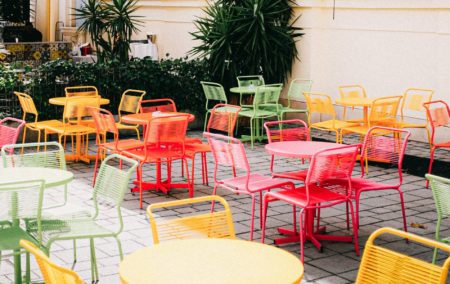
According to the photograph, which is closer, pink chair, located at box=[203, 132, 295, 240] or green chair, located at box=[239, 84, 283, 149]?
pink chair, located at box=[203, 132, 295, 240]

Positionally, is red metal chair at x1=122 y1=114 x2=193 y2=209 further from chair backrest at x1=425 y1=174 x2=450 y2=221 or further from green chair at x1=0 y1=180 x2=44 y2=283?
chair backrest at x1=425 y1=174 x2=450 y2=221

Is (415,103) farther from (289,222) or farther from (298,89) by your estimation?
(289,222)

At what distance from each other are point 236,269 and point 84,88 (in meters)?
8.07

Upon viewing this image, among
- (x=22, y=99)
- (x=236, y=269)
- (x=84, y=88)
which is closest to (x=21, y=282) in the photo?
(x=236, y=269)

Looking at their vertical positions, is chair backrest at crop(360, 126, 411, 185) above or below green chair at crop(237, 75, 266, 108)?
below

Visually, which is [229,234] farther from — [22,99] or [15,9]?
[15,9]

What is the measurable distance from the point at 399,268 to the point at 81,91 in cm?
832

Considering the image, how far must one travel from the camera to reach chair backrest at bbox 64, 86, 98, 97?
1029 centimetres

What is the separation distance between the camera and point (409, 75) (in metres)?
11.3

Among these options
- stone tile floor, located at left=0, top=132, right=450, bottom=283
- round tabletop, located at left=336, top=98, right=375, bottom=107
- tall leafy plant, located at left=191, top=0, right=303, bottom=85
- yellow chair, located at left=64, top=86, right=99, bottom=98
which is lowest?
stone tile floor, located at left=0, top=132, right=450, bottom=283

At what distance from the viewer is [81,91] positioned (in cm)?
1125

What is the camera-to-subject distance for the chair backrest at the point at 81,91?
1029cm

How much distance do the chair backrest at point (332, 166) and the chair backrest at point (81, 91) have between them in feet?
15.4

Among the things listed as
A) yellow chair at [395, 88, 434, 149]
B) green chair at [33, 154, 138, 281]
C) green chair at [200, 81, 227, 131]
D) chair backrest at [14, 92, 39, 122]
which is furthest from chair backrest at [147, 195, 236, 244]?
green chair at [200, 81, 227, 131]
